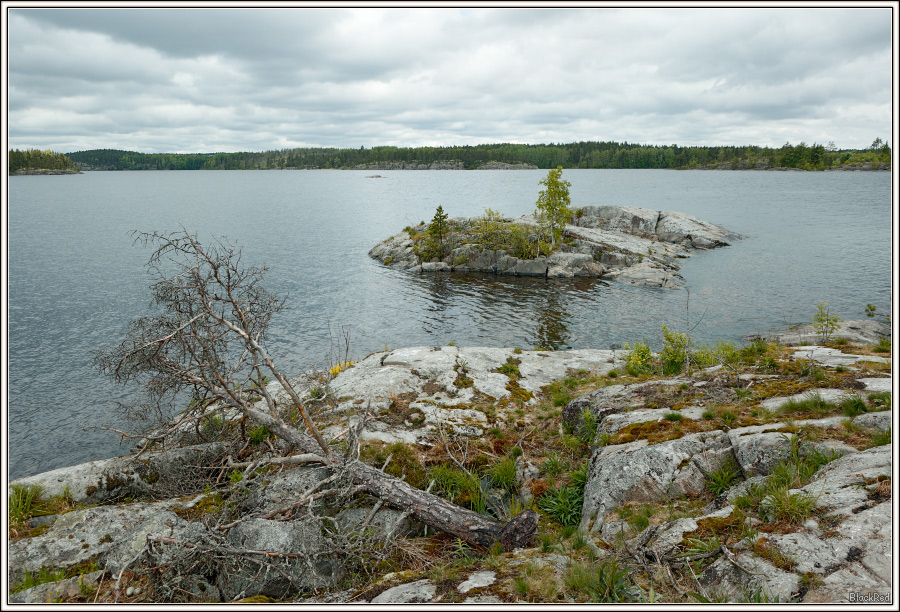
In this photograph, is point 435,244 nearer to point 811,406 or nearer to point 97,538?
point 811,406

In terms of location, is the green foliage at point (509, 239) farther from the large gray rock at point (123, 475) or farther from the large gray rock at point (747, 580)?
the large gray rock at point (747, 580)

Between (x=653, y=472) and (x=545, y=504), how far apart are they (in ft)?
8.03

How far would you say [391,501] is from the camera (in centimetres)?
927

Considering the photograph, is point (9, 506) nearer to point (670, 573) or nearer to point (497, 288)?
point (670, 573)

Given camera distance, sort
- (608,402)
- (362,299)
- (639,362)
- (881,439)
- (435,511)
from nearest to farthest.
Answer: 1. (881,439)
2. (435,511)
3. (608,402)
4. (639,362)
5. (362,299)

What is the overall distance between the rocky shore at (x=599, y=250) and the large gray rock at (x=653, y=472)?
3667 centimetres

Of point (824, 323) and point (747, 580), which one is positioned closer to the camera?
point (747, 580)

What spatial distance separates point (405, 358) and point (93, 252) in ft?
174

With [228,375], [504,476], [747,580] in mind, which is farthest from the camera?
[504,476]

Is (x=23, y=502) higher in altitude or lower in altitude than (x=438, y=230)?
lower

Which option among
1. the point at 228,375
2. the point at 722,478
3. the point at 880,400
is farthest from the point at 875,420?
the point at 228,375

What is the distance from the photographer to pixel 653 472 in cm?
848

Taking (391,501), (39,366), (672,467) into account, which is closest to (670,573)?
(672,467)

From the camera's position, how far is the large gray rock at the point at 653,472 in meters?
8.21
